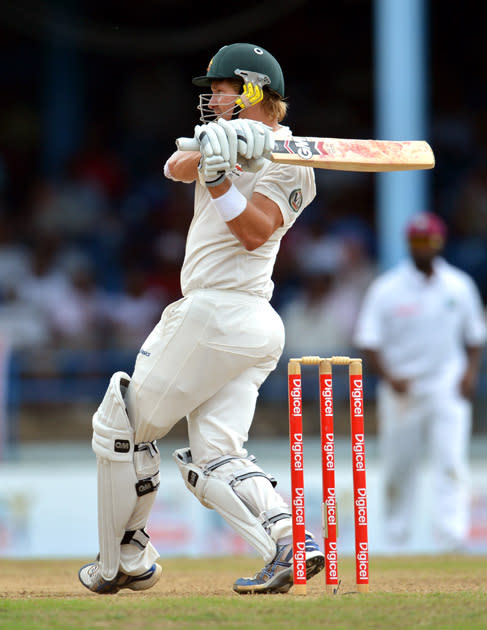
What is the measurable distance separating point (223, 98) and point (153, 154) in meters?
8.41

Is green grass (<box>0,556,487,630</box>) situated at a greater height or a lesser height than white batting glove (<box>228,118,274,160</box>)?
lesser

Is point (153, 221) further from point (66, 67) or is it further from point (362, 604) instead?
point (362, 604)

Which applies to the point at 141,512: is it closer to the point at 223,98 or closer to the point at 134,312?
the point at 223,98

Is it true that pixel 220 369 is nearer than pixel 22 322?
Yes

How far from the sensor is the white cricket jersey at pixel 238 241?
Answer: 4.12m

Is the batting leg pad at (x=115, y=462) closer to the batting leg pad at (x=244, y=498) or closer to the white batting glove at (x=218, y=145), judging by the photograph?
the batting leg pad at (x=244, y=498)

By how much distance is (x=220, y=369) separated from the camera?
162 inches

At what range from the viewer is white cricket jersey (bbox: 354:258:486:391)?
7.97 meters

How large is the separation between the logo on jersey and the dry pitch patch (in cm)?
124

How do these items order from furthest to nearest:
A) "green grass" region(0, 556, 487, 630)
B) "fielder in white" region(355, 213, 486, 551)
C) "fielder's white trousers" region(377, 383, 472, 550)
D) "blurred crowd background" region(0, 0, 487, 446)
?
"blurred crowd background" region(0, 0, 487, 446)
"fielder in white" region(355, 213, 486, 551)
"fielder's white trousers" region(377, 383, 472, 550)
"green grass" region(0, 556, 487, 630)

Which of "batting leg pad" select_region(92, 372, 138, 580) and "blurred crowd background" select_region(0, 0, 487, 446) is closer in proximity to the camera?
"batting leg pad" select_region(92, 372, 138, 580)

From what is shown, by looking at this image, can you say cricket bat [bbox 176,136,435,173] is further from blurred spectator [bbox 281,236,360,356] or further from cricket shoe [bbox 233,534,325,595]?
blurred spectator [bbox 281,236,360,356]

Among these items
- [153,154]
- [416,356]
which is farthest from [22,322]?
[416,356]

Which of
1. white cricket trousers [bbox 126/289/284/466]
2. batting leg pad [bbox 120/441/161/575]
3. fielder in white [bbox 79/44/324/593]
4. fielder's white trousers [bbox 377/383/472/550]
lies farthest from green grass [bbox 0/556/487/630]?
fielder's white trousers [bbox 377/383/472/550]
